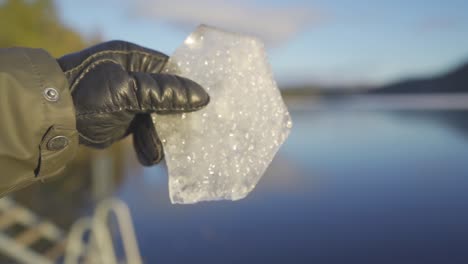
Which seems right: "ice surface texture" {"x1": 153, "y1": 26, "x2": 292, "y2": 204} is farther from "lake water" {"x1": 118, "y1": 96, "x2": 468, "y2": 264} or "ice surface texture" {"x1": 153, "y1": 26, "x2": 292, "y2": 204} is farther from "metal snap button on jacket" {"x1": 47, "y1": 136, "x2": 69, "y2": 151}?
"lake water" {"x1": 118, "y1": 96, "x2": 468, "y2": 264}

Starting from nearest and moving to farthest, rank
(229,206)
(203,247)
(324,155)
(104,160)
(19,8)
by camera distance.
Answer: (104,160), (203,247), (229,206), (19,8), (324,155)

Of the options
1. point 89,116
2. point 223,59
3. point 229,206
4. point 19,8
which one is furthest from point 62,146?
point 19,8

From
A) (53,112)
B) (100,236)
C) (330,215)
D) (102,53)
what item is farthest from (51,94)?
(330,215)

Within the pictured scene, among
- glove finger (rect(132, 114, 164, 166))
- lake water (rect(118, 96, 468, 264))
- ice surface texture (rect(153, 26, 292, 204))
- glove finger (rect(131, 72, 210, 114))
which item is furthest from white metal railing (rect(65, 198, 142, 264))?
lake water (rect(118, 96, 468, 264))

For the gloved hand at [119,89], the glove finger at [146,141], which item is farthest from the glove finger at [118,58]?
the glove finger at [146,141]

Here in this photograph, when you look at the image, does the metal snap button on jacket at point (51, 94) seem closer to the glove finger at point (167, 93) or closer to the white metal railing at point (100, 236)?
the glove finger at point (167, 93)

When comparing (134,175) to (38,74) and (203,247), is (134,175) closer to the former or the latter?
(203,247)
